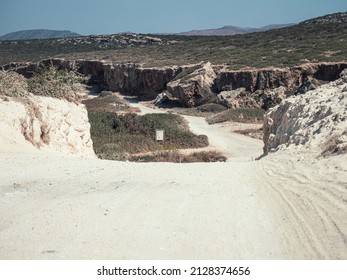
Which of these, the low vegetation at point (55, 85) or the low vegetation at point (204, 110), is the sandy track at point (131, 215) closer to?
the low vegetation at point (55, 85)

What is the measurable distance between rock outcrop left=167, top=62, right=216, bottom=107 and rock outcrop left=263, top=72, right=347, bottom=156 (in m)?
27.6

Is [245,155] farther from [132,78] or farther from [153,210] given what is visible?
[132,78]

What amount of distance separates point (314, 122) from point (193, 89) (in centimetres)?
3230

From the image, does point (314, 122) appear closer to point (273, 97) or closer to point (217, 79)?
point (273, 97)

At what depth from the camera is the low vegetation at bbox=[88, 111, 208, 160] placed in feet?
79.0

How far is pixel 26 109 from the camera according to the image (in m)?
13.6

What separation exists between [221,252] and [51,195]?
3306 mm

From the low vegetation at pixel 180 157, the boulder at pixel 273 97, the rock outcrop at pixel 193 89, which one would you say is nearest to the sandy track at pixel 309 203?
the low vegetation at pixel 180 157

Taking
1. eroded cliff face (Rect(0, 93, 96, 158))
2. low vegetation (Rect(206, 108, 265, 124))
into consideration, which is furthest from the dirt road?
low vegetation (Rect(206, 108, 265, 124))

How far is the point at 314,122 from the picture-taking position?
11.8m

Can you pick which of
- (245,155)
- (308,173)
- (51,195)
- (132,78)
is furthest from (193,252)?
(132,78)

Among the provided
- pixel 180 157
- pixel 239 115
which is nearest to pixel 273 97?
pixel 239 115

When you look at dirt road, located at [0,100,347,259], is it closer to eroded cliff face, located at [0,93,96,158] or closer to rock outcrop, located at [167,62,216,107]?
eroded cliff face, located at [0,93,96,158]

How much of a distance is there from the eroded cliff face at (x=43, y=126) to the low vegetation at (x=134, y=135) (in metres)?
5.32
